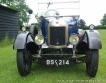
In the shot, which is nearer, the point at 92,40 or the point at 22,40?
the point at 92,40

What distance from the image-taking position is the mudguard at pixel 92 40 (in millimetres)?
5959

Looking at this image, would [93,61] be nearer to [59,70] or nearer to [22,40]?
[59,70]

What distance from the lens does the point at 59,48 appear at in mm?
6520

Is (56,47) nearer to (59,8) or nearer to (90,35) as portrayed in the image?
(90,35)

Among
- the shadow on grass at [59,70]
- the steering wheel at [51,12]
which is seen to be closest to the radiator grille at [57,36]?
the shadow on grass at [59,70]

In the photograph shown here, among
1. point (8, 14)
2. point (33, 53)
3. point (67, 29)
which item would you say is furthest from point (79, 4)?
point (8, 14)

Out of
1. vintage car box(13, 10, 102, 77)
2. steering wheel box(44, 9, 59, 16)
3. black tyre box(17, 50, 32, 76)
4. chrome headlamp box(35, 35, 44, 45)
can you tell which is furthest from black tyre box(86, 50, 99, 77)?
steering wheel box(44, 9, 59, 16)

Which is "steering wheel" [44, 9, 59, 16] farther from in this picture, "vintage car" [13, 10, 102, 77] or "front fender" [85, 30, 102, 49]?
"front fender" [85, 30, 102, 49]

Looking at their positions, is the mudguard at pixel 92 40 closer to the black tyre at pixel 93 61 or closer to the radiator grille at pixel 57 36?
the black tyre at pixel 93 61

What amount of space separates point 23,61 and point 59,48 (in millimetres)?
1082

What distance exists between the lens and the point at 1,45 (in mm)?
14922

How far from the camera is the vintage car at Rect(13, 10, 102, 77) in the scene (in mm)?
6082

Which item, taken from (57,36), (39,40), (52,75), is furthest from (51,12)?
(52,75)

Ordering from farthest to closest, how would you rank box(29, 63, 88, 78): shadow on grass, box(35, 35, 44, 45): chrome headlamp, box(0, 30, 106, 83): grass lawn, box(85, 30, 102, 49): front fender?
1. box(29, 63, 88, 78): shadow on grass
2. box(35, 35, 44, 45): chrome headlamp
3. box(85, 30, 102, 49): front fender
4. box(0, 30, 106, 83): grass lawn
